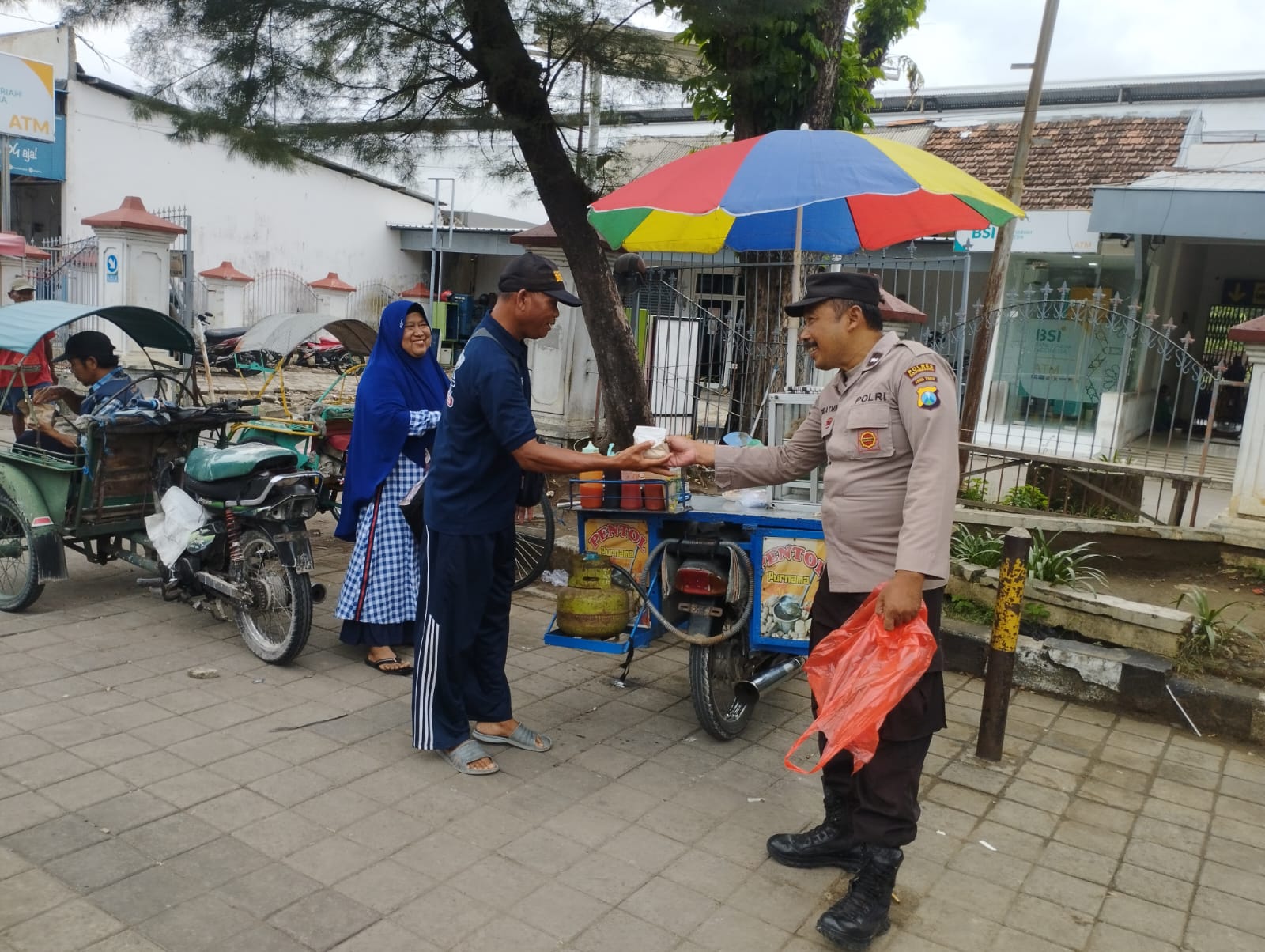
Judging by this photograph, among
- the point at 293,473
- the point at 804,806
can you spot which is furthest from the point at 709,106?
the point at 804,806

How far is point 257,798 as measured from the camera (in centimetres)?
350

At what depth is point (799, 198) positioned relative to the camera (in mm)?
3918

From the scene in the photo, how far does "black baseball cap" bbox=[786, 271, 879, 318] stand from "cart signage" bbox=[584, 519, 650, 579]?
1.53m

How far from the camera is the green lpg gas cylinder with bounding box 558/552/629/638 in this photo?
165 inches

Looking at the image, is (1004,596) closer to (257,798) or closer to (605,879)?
(605,879)

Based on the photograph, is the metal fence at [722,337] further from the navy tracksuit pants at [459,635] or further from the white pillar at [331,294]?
the white pillar at [331,294]

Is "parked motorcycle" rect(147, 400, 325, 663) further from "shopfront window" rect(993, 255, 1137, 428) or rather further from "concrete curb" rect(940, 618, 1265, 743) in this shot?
"shopfront window" rect(993, 255, 1137, 428)

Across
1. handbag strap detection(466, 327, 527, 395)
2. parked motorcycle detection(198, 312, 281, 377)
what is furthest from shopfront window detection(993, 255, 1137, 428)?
parked motorcycle detection(198, 312, 281, 377)

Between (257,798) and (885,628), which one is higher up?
(885,628)

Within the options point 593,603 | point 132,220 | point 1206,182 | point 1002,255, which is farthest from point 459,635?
point 1206,182

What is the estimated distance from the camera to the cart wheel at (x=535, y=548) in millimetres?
6379

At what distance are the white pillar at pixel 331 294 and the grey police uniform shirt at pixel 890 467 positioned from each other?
20393mm

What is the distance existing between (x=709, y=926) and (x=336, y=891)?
1.10 m

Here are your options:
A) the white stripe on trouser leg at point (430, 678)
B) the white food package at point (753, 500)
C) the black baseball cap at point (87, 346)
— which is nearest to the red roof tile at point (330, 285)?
the black baseball cap at point (87, 346)
